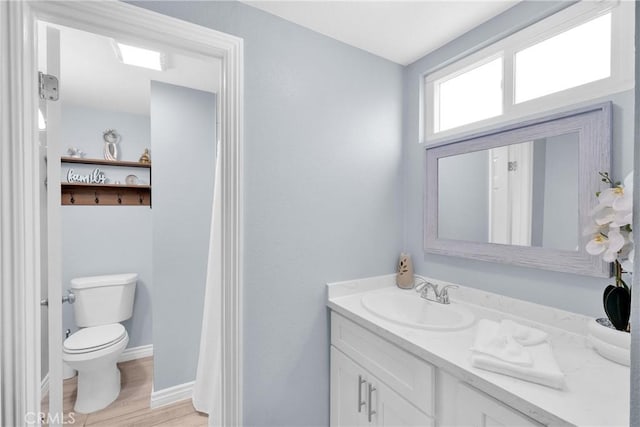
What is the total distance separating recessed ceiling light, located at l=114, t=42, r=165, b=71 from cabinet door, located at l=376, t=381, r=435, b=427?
2070 millimetres

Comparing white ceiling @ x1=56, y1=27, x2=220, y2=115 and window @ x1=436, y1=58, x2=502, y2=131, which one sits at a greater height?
white ceiling @ x1=56, y1=27, x2=220, y2=115

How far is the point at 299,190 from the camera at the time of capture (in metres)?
1.46

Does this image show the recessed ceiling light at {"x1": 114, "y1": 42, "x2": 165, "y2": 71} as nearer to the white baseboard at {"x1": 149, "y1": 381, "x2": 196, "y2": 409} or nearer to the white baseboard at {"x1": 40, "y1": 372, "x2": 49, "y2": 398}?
the white baseboard at {"x1": 40, "y1": 372, "x2": 49, "y2": 398}

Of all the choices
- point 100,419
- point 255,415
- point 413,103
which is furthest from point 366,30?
point 100,419

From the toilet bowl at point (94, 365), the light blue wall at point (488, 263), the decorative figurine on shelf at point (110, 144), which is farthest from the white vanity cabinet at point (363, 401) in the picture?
the decorative figurine on shelf at point (110, 144)

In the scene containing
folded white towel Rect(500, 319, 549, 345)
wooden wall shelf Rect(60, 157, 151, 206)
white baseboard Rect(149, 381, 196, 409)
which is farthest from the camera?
wooden wall shelf Rect(60, 157, 151, 206)

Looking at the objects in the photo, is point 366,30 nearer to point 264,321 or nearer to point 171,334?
point 264,321

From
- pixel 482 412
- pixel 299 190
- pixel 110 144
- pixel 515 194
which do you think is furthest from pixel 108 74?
pixel 482 412

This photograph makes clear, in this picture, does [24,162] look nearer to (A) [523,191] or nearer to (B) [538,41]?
(A) [523,191]

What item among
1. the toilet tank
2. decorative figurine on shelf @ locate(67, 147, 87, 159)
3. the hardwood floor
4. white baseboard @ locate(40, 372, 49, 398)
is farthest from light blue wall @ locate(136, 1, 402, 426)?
decorative figurine on shelf @ locate(67, 147, 87, 159)

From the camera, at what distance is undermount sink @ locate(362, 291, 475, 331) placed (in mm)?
1290

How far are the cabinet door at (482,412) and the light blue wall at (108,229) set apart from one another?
271cm

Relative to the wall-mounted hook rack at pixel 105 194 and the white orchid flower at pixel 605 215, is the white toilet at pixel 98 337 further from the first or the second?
the white orchid flower at pixel 605 215

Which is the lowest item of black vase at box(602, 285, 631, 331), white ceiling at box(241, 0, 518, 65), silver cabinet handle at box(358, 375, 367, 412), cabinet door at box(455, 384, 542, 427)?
silver cabinet handle at box(358, 375, 367, 412)
